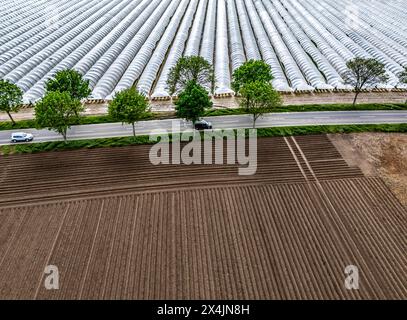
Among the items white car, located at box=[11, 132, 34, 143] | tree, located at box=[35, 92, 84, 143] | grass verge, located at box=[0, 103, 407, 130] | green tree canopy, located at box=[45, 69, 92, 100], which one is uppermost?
green tree canopy, located at box=[45, 69, 92, 100]

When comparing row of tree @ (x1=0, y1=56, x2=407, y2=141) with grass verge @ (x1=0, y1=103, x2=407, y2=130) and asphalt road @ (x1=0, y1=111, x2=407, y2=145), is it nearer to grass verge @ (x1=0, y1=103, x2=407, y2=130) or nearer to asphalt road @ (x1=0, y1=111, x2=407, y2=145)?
asphalt road @ (x1=0, y1=111, x2=407, y2=145)

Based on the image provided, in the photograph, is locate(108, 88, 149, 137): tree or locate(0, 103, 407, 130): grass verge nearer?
locate(108, 88, 149, 137): tree

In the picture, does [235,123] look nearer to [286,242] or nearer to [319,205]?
[319,205]

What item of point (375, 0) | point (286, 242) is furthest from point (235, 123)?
point (375, 0)

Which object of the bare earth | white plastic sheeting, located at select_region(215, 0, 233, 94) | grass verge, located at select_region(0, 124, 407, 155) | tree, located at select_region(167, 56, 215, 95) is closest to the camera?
the bare earth

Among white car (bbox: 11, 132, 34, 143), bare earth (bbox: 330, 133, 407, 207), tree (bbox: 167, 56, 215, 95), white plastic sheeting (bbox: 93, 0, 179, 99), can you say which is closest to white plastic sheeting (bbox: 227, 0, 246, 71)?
tree (bbox: 167, 56, 215, 95)

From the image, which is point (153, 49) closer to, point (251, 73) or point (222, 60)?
point (222, 60)

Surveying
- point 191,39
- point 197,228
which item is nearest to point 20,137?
point 197,228
